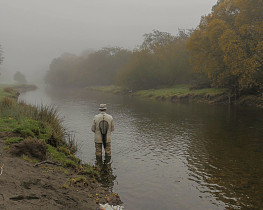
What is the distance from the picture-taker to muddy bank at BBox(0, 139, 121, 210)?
5.65m

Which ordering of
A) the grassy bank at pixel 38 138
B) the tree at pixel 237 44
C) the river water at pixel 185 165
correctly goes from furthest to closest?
the tree at pixel 237 44 → the grassy bank at pixel 38 138 → the river water at pixel 185 165

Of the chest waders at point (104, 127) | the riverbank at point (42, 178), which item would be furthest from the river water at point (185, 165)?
the chest waders at point (104, 127)

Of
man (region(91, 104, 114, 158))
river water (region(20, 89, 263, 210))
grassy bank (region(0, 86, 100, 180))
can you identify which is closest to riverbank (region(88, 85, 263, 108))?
river water (region(20, 89, 263, 210))

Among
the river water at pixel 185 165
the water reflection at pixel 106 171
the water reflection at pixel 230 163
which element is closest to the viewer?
the river water at pixel 185 165

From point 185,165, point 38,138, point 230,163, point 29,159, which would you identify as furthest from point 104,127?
point 230,163

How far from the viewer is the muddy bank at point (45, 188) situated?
565 centimetres

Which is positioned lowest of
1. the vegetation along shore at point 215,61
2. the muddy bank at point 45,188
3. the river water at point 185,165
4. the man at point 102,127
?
the river water at point 185,165

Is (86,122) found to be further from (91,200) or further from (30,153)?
(91,200)

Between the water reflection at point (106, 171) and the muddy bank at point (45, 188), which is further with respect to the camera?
the water reflection at point (106, 171)

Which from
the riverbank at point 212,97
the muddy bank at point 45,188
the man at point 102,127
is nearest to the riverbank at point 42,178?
the muddy bank at point 45,188

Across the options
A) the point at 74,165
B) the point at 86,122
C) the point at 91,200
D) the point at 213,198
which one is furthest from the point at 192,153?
the point at 86,122

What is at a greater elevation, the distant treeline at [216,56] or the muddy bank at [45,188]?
the distant treeline at [216,56]

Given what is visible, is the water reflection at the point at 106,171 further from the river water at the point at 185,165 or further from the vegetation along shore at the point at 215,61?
the vegetation along shore at the point at 215,61

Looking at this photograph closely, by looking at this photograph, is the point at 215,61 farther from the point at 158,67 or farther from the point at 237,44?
the point at 158,67
